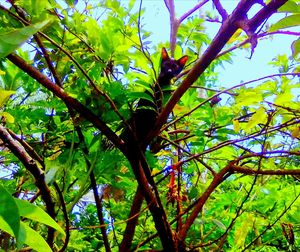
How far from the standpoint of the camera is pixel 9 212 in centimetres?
27

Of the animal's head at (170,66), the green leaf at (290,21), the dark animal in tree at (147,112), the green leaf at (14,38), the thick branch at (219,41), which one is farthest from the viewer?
the animal's head at (170,66)

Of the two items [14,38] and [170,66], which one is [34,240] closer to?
[14,38]

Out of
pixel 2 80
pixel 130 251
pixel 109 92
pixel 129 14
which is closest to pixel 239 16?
pixel 109 92

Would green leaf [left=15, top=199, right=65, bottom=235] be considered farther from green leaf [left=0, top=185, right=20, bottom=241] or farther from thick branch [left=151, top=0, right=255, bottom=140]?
thick branch [left=151, top=0, right=255, bottom=140]

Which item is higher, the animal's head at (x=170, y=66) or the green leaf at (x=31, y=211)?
the animal's head at (x=170, y=66)

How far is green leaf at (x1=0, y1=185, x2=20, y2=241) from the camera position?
269 millimetres

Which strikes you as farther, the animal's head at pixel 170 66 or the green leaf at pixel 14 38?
the animal's head at pixel 170 66

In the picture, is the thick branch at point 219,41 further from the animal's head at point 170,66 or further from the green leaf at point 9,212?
the green leaf at point 9,212

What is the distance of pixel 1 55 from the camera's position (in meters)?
0.28

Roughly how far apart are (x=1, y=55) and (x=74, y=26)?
0.70 m

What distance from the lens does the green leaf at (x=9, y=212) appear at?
0.27 m

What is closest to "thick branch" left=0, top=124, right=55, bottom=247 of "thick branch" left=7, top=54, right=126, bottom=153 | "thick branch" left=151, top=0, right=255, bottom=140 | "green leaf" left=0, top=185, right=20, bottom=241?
"thick branch" left=7, top=54, right=126, bottom=153

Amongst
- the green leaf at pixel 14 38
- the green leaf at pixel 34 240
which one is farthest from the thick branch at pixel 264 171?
the green leaf at pixel 14 38

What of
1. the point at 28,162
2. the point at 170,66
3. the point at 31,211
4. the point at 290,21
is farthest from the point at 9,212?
the point at 170,66
